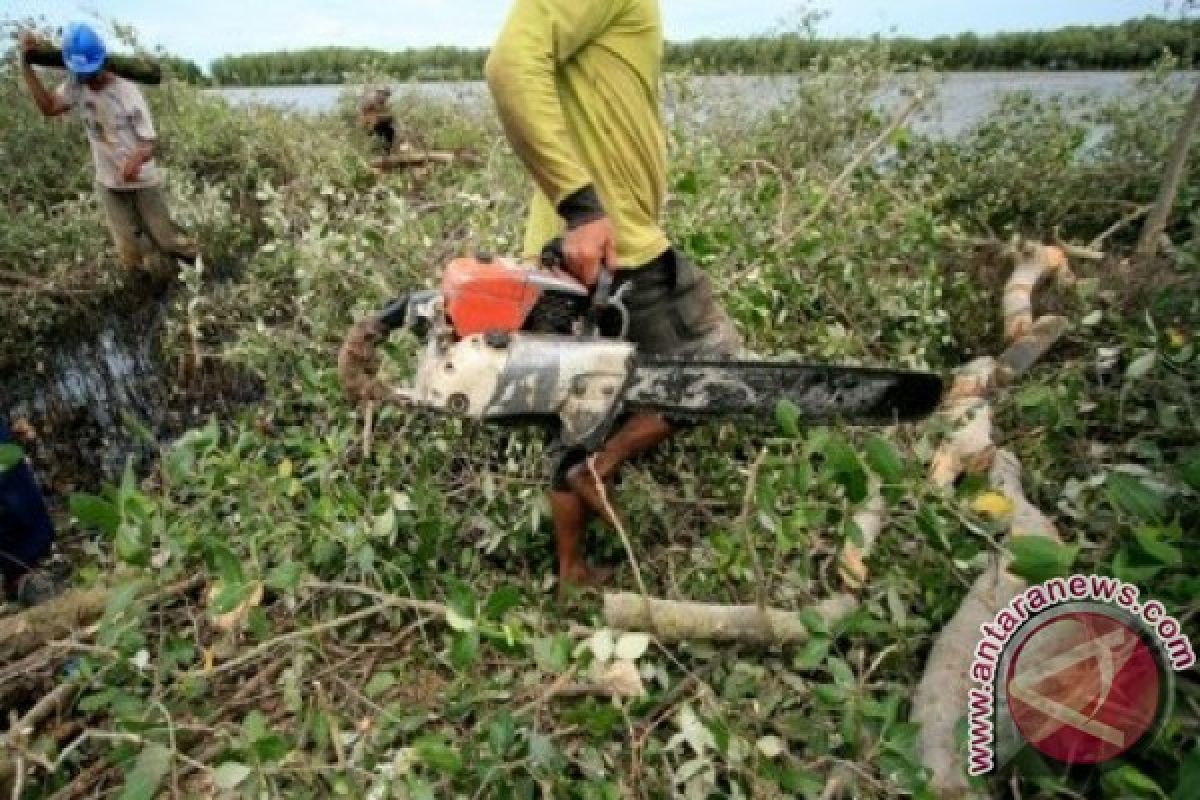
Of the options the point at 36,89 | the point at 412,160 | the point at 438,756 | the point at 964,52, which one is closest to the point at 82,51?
the point at 36,89

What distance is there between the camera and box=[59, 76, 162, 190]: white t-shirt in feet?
16.1

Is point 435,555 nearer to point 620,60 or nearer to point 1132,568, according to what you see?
point 620,60

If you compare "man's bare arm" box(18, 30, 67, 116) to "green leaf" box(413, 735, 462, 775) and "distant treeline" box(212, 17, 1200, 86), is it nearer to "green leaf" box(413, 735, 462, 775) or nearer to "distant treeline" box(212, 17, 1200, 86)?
"distant treeline" box(212, 17, 1200, 86)

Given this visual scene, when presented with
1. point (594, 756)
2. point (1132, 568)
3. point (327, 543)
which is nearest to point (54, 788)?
point (327, 543)

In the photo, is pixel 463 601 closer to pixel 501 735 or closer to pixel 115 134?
pixel 501 735

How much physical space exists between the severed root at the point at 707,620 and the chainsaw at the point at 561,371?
1.20 feet

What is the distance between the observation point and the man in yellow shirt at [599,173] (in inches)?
61.2

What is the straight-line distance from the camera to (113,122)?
4984 mm

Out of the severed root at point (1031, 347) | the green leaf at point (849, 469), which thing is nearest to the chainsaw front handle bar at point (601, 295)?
the green leaf at point (849, 469)

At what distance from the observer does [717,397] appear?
187 centimetres

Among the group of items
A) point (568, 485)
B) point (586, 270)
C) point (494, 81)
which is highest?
point (494, 81)

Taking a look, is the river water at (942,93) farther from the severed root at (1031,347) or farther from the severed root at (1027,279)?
the severed root at (1031,347)

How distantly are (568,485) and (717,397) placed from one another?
0.43m

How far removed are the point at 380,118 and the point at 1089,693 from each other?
7380 mm
